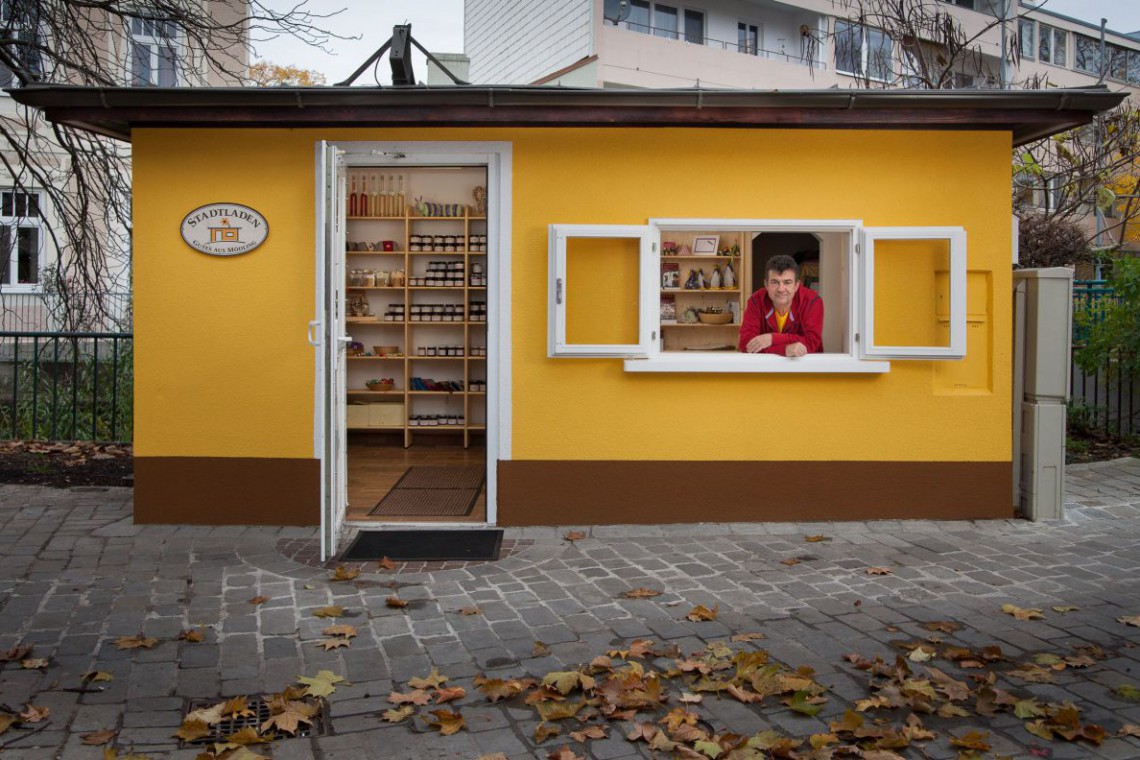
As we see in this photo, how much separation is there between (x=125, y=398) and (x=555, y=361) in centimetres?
671

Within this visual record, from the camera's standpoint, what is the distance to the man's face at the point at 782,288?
7.96m

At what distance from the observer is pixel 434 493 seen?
28.8ft

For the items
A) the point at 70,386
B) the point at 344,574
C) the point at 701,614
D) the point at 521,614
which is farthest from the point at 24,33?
A: the point at 701,614

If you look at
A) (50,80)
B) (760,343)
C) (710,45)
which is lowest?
(760,343)

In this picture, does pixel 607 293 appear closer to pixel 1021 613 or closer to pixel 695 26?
pixel 1021 613

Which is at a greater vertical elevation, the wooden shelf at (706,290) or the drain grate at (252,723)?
the wooden shelf at (706,290)

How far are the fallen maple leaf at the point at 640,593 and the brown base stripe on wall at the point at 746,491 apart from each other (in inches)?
67.5

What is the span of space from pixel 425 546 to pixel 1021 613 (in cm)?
363

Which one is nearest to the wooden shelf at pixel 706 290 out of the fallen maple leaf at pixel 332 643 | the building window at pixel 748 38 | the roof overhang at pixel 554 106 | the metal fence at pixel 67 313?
the roof overhang at pixel 554 106

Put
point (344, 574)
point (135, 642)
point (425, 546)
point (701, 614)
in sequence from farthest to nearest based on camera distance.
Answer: point (425, 546) < point (344, 574) < point (701, 614) < point (135, 642)

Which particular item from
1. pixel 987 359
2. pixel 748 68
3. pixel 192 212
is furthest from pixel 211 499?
pixel 748 68

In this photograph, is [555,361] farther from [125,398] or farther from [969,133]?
[125,398]

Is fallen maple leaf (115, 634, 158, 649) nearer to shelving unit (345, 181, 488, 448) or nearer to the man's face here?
the man's face

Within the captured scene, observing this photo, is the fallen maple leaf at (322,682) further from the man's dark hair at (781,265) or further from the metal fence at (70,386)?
the metal fence at (70,386)
